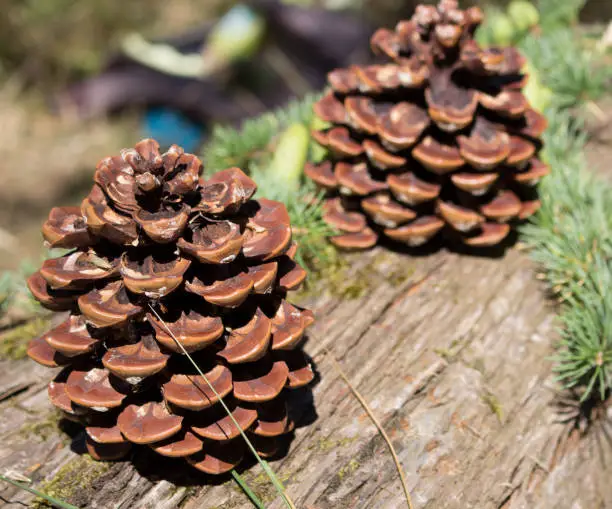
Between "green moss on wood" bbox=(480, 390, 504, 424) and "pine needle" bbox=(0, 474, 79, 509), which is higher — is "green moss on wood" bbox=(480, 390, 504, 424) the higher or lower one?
the lower one

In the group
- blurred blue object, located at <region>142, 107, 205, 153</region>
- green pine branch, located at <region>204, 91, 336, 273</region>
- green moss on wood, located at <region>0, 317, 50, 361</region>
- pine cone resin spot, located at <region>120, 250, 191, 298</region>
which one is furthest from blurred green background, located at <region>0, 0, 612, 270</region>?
pine cone resin spot, located at <region>120, 250, 191, 298</region>

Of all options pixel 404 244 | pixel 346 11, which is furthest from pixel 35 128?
pixel 404 244

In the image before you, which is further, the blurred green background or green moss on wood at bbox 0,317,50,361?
the blurred green background

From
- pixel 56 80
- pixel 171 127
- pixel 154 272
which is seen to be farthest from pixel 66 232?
pixel 56 80

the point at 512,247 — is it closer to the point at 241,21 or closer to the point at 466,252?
the point at 466,252

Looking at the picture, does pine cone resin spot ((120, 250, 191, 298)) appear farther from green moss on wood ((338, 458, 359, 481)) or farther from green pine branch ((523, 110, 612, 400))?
green pine branch ((523, 110, 612, 400))

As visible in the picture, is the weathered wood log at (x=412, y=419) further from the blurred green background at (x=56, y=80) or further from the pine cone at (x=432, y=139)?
the blurred green background at (x=56, y=80)
